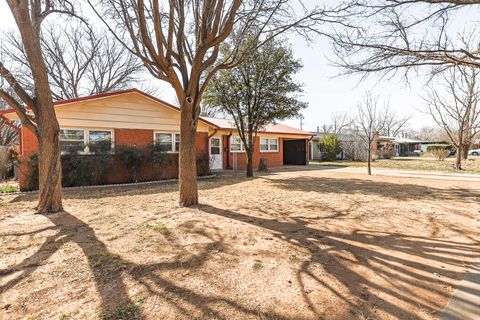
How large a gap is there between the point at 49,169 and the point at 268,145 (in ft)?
50.7

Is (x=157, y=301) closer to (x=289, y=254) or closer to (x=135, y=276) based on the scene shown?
(x=135, y=276)

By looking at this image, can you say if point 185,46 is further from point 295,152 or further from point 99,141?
point 295,152

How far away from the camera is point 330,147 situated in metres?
27.1

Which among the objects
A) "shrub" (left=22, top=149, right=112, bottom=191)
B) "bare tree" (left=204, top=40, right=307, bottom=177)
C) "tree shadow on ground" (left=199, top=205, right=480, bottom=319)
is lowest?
"tree shadow on ground" (left=199, top=205, right=480, bottom=319)

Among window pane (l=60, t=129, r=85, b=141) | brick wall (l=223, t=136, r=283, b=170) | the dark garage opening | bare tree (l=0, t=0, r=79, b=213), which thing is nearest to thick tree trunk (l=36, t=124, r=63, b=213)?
bare tree (l=0, t=0, r=79, b=213)

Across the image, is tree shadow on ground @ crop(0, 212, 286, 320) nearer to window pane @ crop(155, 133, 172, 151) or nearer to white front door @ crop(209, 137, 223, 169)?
window pane @ crop(155, 133, 172, 151)

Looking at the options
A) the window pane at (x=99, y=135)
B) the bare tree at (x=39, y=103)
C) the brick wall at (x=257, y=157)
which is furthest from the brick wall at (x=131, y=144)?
the bare tree at (x=39, y=103)

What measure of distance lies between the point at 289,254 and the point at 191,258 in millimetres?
1308

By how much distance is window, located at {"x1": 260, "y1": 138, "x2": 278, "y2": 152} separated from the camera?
19.3 metres

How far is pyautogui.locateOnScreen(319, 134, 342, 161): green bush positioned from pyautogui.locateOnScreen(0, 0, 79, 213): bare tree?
2530 centimetres

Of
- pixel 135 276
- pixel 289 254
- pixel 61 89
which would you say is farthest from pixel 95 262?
pixel 61 89

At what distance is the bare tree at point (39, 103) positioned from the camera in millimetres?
5445

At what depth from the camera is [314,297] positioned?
2.45m

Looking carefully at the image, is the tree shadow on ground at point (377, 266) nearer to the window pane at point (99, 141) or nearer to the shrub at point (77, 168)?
the shrub at point (77, 168)
